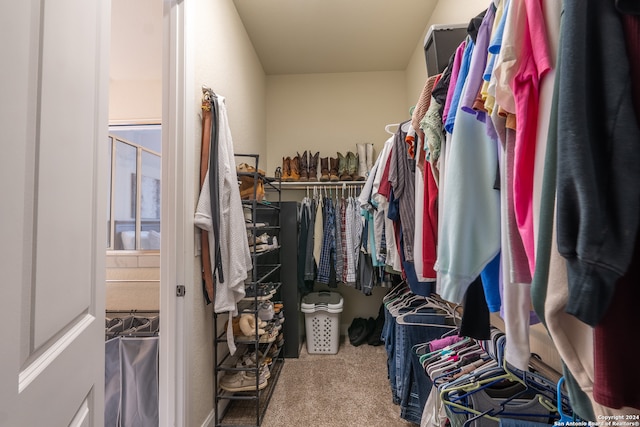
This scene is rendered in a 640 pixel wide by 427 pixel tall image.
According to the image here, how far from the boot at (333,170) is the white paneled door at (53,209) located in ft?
7.37

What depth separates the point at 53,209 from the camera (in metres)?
0.56

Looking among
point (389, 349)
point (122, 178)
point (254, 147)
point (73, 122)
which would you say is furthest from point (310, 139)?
point (73, 122)

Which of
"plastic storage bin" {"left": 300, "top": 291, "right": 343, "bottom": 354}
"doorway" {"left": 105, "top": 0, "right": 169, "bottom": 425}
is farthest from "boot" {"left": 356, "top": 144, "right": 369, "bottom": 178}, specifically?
"doorway" {"left": 105, "top": 0, "right": 169, "bottom": 425}

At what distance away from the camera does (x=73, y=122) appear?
628 mm

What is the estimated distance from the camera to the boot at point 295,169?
9.58ft

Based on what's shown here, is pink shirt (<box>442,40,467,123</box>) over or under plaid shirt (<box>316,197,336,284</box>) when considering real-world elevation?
over

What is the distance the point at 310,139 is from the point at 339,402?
2454mm

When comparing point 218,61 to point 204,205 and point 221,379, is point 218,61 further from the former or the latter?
point 221,379

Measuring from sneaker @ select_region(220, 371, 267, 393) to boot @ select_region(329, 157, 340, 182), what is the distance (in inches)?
70.7

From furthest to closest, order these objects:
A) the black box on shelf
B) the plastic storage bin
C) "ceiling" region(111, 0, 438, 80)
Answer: the plastic storage bin, "ceiling" region(111, 0, 438, 80), the black box on shelf

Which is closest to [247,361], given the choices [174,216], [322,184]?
[174,216]

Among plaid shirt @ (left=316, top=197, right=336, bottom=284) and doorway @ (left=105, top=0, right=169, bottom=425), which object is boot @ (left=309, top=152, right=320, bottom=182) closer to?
plaid shirt @ (left=316, top=197, right=336, bottom=284)

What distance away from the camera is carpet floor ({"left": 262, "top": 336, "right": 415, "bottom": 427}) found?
68.4 inches

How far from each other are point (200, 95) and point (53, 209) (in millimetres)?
1200
